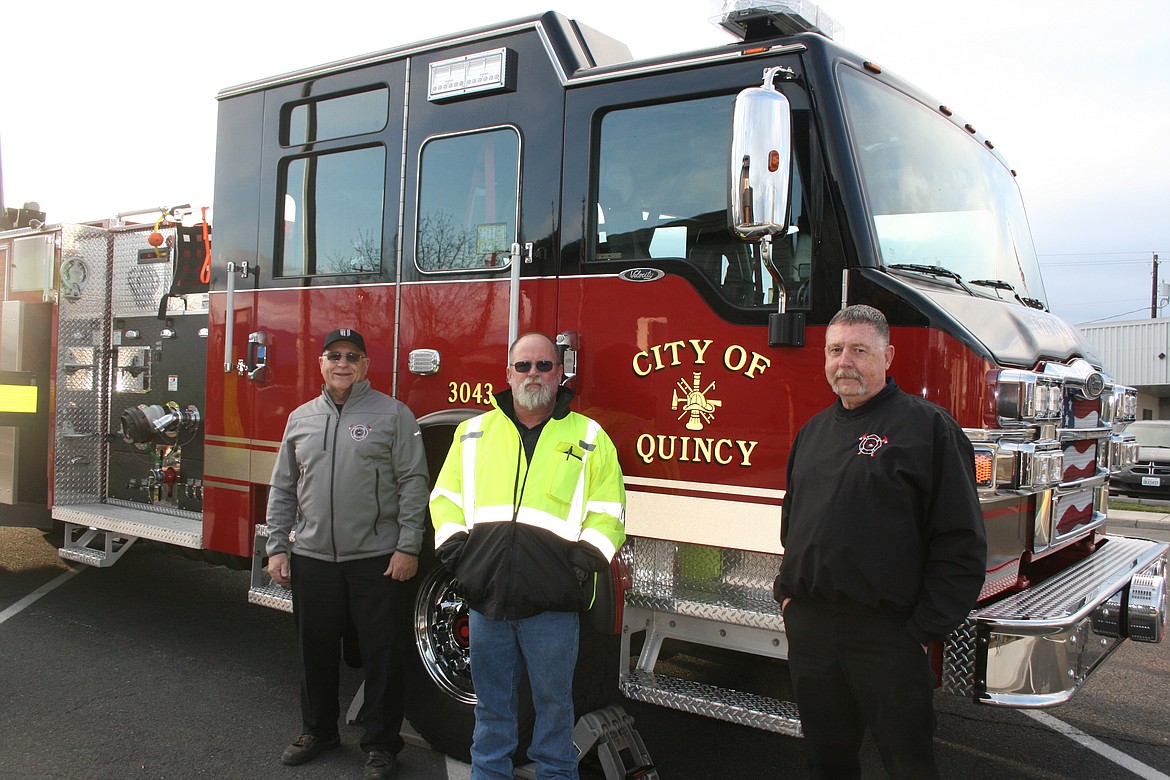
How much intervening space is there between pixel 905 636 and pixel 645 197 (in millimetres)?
1937

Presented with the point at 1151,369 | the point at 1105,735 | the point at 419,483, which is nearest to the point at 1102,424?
the point at 1105,735

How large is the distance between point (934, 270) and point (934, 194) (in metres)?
0.55

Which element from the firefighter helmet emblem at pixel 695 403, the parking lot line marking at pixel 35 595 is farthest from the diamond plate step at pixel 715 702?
the parking lot line marking at pixel 35 595

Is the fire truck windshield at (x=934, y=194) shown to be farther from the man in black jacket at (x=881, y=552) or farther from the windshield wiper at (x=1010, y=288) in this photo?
the man in black jacket at (x=881, y=552)

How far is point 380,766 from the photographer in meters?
3.82

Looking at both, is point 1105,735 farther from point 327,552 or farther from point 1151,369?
point 1151,369

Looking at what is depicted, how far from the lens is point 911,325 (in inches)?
124

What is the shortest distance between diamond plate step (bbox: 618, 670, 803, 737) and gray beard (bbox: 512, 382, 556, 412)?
1.12 metres

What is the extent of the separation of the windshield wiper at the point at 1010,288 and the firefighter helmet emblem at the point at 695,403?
1284mm

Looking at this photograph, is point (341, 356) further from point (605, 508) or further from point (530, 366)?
point (605, 508)

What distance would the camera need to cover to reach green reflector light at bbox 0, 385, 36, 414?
614cm

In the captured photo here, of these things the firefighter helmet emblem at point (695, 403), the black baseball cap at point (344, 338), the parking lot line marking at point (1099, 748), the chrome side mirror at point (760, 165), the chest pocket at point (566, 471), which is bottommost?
the parking lot line marking at point (1099, 748)

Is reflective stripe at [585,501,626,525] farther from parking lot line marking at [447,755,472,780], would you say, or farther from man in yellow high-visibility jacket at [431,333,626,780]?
parking lot line marking at [447,755,472,780]

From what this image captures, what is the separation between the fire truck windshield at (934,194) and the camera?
3488 mm
